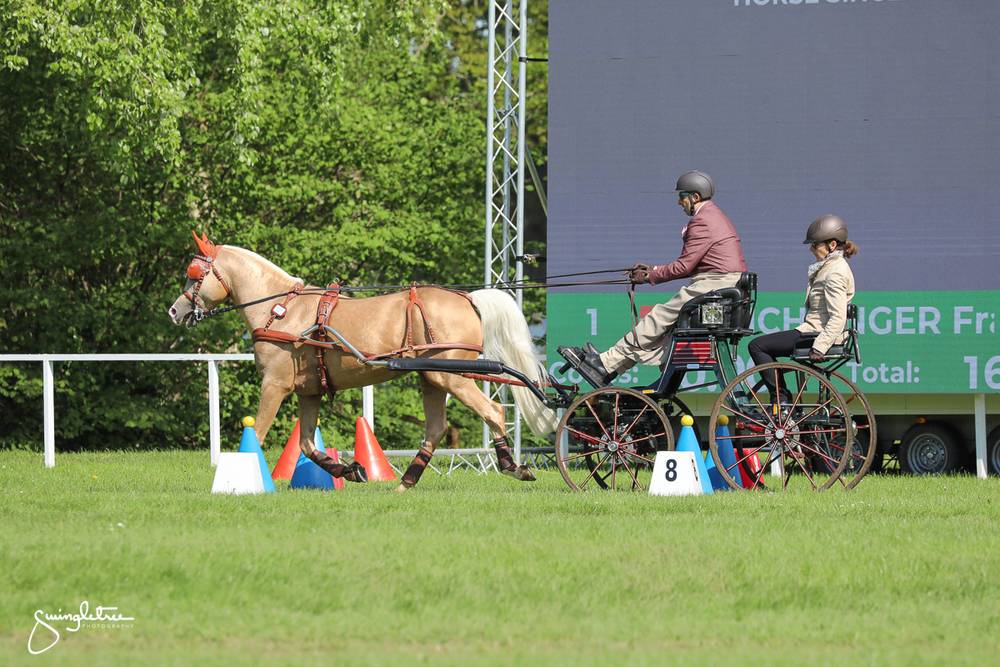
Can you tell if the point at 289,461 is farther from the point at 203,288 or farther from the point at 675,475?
the point at 675,475

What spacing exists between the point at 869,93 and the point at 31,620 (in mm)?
10912

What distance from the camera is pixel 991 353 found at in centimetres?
1466

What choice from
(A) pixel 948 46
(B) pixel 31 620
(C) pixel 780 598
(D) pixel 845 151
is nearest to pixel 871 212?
(D) pixel 845 151

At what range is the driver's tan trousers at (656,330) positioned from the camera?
10.4m

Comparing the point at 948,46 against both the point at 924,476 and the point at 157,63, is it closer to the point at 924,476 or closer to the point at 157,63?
the point at 924,476

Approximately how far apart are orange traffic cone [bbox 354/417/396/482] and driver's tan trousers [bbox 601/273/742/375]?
2697 mm

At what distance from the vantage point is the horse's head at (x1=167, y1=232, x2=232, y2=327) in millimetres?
11297

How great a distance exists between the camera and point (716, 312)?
33.5 feet

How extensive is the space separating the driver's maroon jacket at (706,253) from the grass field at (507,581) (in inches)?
65.4

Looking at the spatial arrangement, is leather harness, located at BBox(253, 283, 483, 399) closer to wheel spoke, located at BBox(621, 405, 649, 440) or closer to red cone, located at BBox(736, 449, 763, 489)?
wheel spoke, located at BBox(621, 405, 649, 440)

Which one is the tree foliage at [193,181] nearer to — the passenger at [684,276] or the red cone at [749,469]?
the passenger at [684,276]

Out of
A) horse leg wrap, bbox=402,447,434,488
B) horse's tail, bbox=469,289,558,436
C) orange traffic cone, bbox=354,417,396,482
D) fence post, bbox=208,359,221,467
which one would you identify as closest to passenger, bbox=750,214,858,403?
horse's tail, bbox=469,289,558,436

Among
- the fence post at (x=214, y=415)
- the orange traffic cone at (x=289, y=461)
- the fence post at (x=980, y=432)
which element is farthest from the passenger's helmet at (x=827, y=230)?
the fence post at (x=214, y=415)

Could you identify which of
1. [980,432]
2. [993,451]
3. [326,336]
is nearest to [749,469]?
[326,336]
